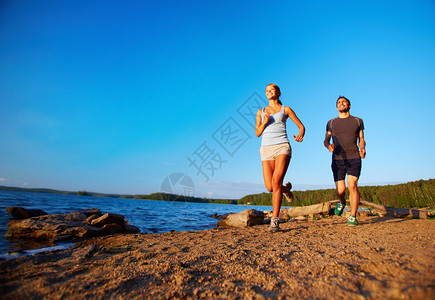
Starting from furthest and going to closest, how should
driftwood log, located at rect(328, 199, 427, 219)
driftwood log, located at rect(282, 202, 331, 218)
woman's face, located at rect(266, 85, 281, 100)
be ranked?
1. driftwood log, located at rect(282, 202, 331, 218)
2. driftwood log, located at rect(328, 199, 427, 219)
3. woman's face, located at rect(266, 85, 281, 100)

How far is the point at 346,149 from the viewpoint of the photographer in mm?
4520

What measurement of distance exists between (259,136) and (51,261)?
364 cm

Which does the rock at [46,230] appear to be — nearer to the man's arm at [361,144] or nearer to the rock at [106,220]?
the rock at [106,220]

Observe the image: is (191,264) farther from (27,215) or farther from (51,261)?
(27,215)

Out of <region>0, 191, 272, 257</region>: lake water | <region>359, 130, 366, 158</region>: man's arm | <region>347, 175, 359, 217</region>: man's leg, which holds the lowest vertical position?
<region>0, 191, 272, 257</region>: lake water

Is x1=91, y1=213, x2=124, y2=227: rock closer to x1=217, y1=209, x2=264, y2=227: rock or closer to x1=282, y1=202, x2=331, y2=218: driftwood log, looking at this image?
x1=217, y1=209, x2=264, y2=227: rock

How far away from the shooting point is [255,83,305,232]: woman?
392 cm

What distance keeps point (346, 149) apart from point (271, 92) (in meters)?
2.15

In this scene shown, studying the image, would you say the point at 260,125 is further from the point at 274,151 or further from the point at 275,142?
the point at 274,151

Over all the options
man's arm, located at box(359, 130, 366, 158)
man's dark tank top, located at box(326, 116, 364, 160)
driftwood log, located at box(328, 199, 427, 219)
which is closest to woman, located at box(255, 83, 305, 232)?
man's dark tank top, located at box(326, 116, 364, 160)

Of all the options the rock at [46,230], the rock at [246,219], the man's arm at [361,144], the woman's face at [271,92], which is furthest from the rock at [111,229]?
the man's arm at [361,144]

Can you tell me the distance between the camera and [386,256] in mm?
1784

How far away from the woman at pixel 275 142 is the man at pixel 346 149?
3.97ft

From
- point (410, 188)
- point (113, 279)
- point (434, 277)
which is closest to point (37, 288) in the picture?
point (113, 279)
